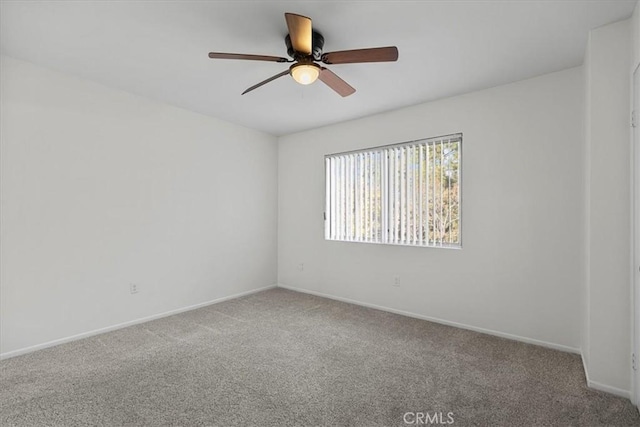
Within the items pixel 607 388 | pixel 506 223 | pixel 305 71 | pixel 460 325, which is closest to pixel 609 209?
pixel 506 223

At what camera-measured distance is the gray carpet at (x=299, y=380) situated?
189 cm

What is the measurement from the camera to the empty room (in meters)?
2.04

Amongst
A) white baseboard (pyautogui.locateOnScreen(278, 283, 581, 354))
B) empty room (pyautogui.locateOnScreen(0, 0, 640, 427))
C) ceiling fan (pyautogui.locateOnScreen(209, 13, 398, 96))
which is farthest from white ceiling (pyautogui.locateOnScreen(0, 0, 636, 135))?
white baseboard (pyautogui.locateOnScreen(278, 283, 581, 354))

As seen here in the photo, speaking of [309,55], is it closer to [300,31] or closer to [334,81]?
[300,31]

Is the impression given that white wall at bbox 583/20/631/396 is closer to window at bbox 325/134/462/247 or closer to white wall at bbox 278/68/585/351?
white wall at bbox 278/68/585/351

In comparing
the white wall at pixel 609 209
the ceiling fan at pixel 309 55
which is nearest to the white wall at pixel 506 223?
the white wall at pixel 609 209

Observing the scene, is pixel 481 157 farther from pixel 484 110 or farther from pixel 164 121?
pixel 164 121

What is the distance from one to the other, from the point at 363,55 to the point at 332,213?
2782mm

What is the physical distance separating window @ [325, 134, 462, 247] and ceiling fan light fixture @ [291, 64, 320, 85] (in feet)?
6.29

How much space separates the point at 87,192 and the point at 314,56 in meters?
2.57

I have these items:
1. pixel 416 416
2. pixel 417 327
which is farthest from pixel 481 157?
pixel 416 416

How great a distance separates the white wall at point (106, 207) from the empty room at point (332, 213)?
21 mm

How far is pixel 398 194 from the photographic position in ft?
12.7

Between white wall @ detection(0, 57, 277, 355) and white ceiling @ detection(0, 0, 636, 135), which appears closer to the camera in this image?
white ceiling @ detection(0, 0, 636, 135)
